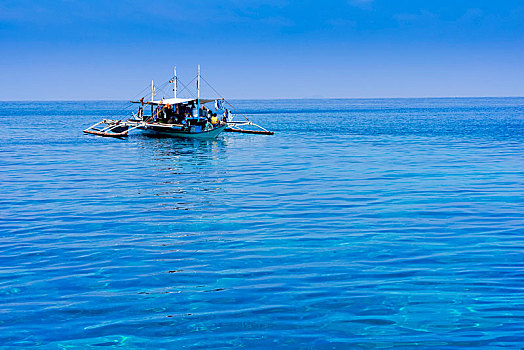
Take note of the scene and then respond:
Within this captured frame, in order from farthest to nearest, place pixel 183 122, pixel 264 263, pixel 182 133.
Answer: pixel 183 122, pixel 182 133, pixel 264 263

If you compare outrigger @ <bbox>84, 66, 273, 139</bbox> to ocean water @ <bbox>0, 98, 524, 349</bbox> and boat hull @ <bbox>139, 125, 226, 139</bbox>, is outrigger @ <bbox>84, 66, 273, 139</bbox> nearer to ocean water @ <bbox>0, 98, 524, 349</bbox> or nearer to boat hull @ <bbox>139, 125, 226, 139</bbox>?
boat hull @ <bbox>139, 125, 226, 139</bbox>

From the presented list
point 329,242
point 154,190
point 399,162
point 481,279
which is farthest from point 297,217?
point 399,162

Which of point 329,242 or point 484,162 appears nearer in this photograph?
point 329,242

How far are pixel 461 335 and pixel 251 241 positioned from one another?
7411 millimetres

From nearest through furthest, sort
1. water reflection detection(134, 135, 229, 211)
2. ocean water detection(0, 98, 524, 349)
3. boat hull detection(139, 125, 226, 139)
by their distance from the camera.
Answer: ocean water detection(0, 98, 524, 349) < water reflection detection(134, 135, 229, 211) < boat hull detection(139, 125, 226, 139)

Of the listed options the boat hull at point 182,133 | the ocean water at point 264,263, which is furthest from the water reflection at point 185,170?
the boat hull at point 182,133

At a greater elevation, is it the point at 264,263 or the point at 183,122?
the point at 183,122

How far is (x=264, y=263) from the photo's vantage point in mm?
13148

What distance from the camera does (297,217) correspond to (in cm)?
1870

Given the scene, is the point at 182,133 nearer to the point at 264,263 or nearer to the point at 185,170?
the point at 185,170

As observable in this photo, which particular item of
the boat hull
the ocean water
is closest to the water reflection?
the ocean water

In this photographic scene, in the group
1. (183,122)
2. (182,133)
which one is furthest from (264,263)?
(183,122)

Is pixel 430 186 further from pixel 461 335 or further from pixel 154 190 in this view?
pixel 461 335

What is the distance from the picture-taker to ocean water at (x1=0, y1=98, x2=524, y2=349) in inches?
364
